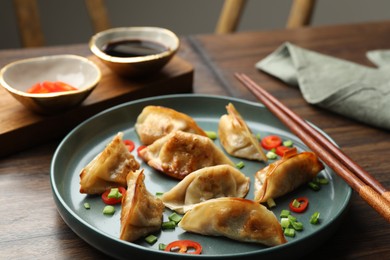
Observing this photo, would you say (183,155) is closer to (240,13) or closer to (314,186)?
(314,186)

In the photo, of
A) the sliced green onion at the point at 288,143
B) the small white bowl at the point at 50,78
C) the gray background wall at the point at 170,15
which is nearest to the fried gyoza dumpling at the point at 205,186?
the sliced green onion at the point at 288,143

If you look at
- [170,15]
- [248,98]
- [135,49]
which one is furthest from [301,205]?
[170,15]

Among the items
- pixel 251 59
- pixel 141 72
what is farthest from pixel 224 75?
pixel 141 72

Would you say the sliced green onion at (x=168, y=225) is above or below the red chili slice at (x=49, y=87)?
A: below

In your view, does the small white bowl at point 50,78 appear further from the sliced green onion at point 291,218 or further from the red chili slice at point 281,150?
the sliced green onion at point 291,218

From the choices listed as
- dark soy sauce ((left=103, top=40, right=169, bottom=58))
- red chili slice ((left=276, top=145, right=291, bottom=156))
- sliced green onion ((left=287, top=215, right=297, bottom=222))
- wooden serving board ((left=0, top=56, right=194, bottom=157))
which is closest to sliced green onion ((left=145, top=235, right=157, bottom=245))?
sliced green onion ((left=287, top=215, right=297, bottom=222))

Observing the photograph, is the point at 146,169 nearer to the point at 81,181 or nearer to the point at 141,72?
the point at 81,181
